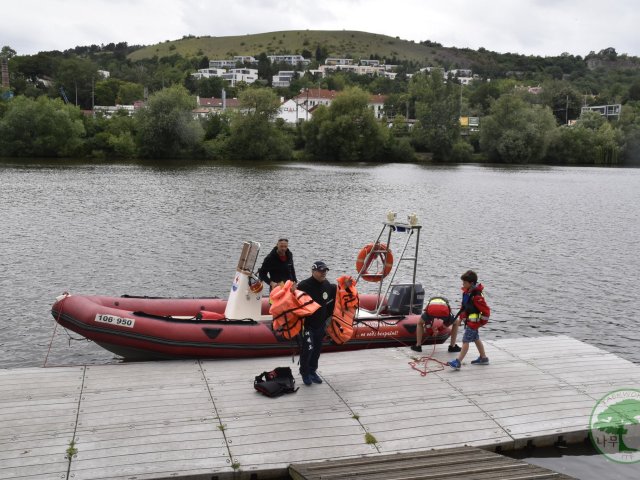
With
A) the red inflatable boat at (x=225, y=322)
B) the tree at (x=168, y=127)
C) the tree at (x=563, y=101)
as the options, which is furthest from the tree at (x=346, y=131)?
the red inflatable boat at (x=225, y=322)

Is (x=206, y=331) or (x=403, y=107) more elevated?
(x=403, y=107)

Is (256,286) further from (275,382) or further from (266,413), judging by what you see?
(266,413)

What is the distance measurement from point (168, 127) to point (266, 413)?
195 ft

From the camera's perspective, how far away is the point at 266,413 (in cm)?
775

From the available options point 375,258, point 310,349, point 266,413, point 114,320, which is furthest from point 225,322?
point 375,258

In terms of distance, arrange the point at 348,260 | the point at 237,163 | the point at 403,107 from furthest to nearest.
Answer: the point at 403,107 → the point at 237,163 → the point at 348,260

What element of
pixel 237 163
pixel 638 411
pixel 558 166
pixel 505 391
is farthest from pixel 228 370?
pixel 558 166

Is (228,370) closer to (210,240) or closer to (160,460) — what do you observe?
(160,460)

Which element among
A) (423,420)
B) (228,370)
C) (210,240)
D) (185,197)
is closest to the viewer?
(423,420)

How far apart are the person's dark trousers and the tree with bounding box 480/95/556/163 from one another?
69875 mm

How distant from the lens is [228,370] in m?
9.20

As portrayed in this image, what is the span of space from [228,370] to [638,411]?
5.34 m

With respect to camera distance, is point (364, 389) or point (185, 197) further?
point (185, 197)

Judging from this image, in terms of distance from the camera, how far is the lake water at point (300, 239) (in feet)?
51.6
